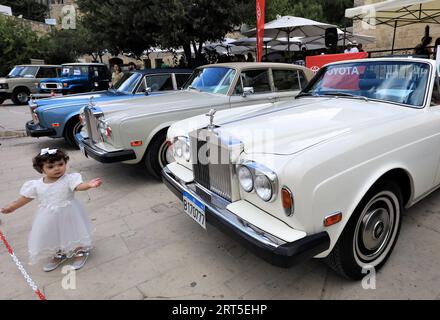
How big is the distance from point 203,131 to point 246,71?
266cm

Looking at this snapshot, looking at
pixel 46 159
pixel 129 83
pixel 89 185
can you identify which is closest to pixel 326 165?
pixel 89 185

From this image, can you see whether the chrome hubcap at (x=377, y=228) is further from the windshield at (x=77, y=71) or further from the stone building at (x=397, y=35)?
the stone building at (x=397, y=35)

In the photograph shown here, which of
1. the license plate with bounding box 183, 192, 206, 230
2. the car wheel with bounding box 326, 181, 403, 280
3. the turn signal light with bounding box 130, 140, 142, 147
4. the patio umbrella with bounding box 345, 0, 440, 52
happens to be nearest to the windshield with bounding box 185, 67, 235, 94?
the turn signal light with bounding box 130, 140, 142, 147

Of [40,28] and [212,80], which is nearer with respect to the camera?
[212,80]

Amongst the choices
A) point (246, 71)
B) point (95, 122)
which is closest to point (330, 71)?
point (246, 71)

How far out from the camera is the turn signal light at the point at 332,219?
6.39 ft

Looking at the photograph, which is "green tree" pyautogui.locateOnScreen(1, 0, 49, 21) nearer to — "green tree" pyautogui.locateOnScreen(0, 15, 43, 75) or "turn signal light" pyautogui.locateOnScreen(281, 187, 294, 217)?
"green tree" pyautogui.locateOnScreen(0, 15, 43, 75)

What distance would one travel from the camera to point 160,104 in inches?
181

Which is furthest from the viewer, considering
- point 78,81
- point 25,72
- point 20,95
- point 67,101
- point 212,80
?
point 25,72

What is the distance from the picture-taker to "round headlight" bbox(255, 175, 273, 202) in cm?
201

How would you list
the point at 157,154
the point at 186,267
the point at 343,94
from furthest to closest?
1. the point at 157,154
2. the point at 343,94
3. the point at 186,267

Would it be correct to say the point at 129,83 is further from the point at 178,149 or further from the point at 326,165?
the point at 326,165

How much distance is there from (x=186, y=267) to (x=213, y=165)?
0.89m
